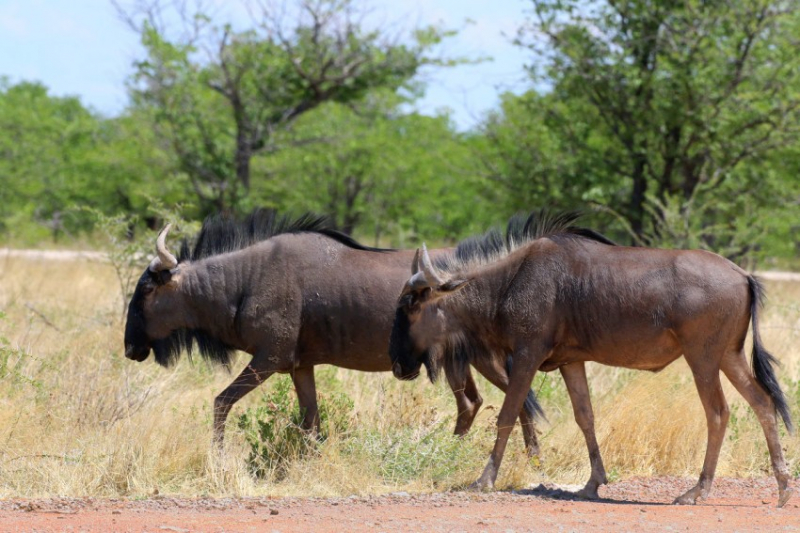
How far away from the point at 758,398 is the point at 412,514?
2.50 meters

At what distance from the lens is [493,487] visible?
280 inches

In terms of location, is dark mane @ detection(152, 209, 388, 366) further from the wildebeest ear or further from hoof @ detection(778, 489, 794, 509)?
hoof @ detection(778, 489, 794, 509)

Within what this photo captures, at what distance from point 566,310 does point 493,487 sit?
50.9 inches

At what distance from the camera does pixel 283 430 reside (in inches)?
306

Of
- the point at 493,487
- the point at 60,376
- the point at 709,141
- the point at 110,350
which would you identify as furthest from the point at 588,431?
the point at 709,141

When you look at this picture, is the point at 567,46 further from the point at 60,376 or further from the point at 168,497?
the point at 168,497

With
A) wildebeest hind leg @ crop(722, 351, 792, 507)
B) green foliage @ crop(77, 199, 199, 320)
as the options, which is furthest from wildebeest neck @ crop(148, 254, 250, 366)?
wildebeest hind leg @ crop(722, 351, 792, 507)

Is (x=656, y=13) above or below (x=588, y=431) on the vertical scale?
above

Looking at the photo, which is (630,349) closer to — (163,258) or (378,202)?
(163,258)

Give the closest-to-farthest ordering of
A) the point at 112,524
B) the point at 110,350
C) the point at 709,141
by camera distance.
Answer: the point at 112,524, the point at 110,350, the point at 709,141

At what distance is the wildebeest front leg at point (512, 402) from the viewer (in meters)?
7.10

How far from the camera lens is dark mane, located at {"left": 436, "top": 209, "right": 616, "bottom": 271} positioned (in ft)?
24.7

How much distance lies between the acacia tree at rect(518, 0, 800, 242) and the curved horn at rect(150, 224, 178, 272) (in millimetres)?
9008

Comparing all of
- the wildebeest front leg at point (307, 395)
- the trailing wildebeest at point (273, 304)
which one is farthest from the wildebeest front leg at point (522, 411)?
the wildebeest front leg at point (307, 395)
